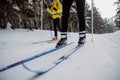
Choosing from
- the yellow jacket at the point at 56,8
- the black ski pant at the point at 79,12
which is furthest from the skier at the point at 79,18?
the yellow jacket at the point at 56,8

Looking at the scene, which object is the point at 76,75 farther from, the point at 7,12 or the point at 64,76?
the point at 7,12

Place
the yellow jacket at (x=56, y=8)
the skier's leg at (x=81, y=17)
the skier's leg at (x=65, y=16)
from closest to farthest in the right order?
the skier's leg at (x=81, y=17) → the skier's leg at (x=65, y=16) → the yellow jacket at (x=56, y=8)

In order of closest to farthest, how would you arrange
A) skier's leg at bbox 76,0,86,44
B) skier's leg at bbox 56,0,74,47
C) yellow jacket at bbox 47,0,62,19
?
skier's leg at bbox 76,0,86,44 < skier's leg at bbox 56,0,74,47 < yellow jacket at bbox 47,0,62,19

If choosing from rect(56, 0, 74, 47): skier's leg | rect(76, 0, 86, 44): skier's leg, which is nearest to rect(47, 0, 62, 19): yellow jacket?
rect(56, 0, 74, 47): skier's leg

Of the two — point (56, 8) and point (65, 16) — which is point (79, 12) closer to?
point (65, 16)

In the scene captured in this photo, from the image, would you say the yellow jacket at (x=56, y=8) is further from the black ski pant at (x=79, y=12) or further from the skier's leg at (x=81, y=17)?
the skier's leg at (x=81, y=17)

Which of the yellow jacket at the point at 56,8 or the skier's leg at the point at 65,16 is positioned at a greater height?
the yellow jacket at the point at 56,8

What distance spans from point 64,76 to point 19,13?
1008cm

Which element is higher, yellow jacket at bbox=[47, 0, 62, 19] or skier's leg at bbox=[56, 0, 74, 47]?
yellow jacket at bbox=[47, 0, 62, 19]

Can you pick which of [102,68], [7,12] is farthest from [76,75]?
[7,12]

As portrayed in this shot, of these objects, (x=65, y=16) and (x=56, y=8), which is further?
(x=56, y=8)

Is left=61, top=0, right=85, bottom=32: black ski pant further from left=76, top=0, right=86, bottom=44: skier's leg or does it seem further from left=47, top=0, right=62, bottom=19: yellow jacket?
left=47, top=0, right=62, bottom=19: yellow jacket

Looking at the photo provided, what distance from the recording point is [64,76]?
1798mm

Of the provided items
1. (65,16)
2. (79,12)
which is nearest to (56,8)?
(65,16)
